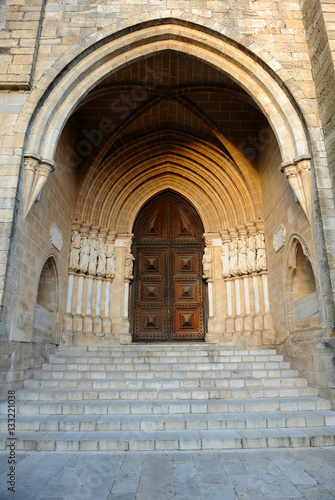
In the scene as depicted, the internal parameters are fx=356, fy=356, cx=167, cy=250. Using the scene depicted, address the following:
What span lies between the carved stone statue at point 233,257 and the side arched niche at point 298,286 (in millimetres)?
1741

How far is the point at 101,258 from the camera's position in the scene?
7797 millimetres

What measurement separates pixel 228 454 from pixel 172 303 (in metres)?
5.37

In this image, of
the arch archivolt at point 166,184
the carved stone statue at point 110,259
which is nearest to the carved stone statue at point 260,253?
the arch archivolt at point 166,184

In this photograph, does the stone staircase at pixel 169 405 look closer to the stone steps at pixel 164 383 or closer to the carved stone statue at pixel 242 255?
the stone steps at pixel 164 383

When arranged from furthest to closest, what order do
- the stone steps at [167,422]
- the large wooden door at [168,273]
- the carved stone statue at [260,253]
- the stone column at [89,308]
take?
the large wooden door at [168,273] < the carved stone statue at [260,253] < the stone column at [89,308] < the stone steps at [167,422]

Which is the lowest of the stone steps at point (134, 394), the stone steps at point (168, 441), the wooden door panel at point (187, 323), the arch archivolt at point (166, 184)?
the stone steps at point (168, 441)

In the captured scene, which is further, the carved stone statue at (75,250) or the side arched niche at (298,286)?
the carved stone statue at (75,250)

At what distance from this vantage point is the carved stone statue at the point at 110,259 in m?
7.85

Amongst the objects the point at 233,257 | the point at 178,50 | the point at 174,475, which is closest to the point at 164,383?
the point at 174,475

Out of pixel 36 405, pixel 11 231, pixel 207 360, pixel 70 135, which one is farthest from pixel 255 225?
pixel 36 405

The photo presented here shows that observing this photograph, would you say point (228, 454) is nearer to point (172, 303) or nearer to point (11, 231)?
point (11, 231)

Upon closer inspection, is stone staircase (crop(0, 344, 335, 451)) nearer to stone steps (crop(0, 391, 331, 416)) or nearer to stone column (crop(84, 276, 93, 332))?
stone steps (crop(0, 391, 331, 416))

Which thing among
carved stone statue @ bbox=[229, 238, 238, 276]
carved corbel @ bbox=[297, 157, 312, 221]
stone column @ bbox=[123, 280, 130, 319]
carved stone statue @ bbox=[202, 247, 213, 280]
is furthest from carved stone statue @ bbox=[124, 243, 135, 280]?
carved corbel @ bbox=[297, 157, 312, 221]

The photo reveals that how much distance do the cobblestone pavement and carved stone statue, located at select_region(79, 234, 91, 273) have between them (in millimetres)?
4514
